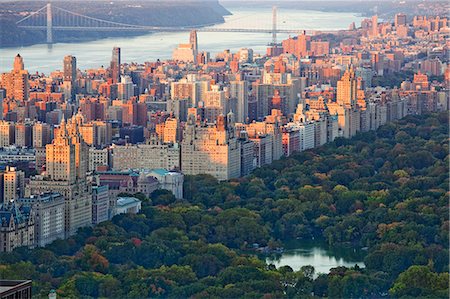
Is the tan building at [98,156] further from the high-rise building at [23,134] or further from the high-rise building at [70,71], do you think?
the high-rise building at [70,71]

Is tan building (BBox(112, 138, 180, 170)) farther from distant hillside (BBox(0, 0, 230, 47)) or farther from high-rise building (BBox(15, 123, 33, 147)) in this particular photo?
distant hillside (BBox(0, 0, 230, 47))

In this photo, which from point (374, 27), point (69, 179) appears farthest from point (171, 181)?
point (374, 27)

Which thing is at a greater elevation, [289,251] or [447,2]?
[447,2]

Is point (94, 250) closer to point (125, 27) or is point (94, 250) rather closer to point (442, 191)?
point (442, 191)

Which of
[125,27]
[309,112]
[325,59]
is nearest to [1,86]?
[309,112]

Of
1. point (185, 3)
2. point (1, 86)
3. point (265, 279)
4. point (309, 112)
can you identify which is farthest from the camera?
point (185, 3)

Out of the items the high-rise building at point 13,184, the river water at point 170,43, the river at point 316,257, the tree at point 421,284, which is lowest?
the river at point 316,257

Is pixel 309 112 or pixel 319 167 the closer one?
pixel 319 167

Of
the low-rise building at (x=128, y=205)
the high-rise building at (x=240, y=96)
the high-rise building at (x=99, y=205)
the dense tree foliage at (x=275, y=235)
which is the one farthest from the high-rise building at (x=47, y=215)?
the high-rise building at (x=240, y=96)
